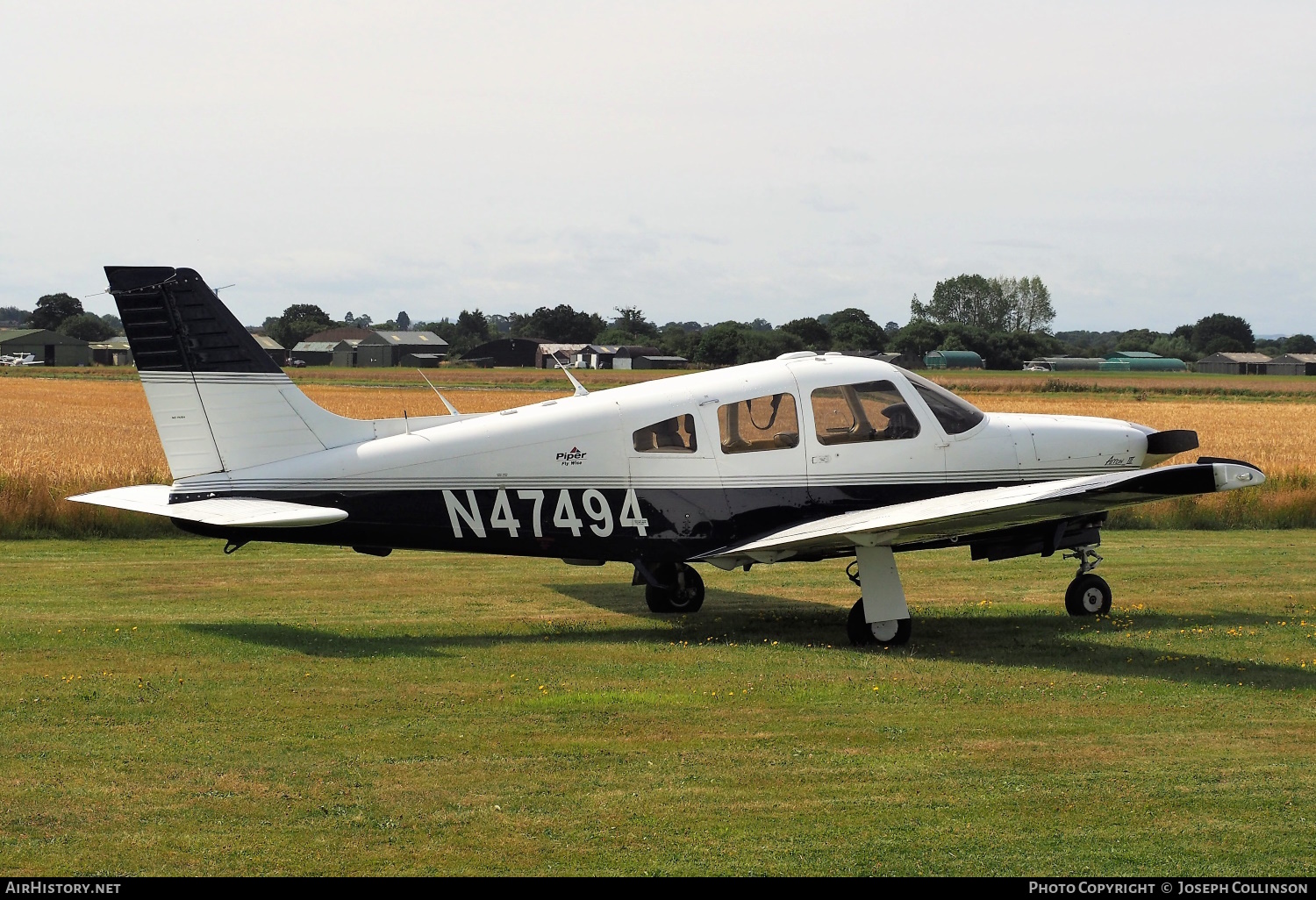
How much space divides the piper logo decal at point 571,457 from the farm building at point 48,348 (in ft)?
405

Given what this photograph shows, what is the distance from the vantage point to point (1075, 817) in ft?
22.0

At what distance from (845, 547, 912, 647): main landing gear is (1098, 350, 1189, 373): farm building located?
4301 inches

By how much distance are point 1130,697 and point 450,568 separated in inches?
349

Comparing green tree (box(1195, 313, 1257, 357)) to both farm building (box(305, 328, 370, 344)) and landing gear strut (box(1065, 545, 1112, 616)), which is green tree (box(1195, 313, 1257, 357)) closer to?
farm building (box(305, 328, 370, 344))

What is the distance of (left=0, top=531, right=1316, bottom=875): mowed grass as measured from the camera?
630 cm

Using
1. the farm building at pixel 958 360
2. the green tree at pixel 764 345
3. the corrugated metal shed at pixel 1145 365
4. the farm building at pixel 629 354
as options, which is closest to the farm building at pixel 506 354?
the farm building at pixel 629 354

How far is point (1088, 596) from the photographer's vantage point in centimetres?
1292

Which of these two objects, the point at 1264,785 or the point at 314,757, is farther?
the point at 314,757

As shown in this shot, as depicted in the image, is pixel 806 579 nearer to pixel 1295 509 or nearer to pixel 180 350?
pixel 180 350

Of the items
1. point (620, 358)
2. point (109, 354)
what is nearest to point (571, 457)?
point (620, 358)

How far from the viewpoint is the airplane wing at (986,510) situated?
9695 mm

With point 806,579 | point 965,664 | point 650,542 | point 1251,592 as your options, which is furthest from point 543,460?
point 1251,592

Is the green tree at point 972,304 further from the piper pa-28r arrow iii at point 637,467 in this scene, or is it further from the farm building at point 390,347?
the piper pa-28r arrow iii at point 637,467

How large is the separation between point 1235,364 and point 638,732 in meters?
129
